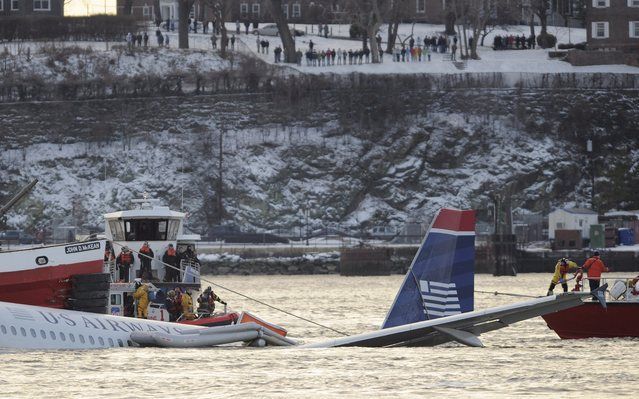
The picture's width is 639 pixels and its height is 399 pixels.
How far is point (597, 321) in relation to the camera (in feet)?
187

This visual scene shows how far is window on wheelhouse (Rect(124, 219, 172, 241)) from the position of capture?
220 ft

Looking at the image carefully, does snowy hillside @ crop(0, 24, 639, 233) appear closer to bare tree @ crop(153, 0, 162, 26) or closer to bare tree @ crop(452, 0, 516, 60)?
bare tree @ crop(452, 0, 516, 60)

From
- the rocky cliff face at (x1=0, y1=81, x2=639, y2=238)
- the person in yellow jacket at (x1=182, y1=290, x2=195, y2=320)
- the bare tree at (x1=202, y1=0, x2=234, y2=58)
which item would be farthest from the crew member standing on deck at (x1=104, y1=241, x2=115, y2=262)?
the bare tree at (x1=202, y1=0, x2=234, y2=58)

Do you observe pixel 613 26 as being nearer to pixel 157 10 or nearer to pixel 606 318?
pixel 157 10

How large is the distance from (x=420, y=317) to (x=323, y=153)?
358ft

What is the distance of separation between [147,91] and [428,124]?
22902mm

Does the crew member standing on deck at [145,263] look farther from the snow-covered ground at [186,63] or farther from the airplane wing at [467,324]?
the snow-covered ground at [186,63]

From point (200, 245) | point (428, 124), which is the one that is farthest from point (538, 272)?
point (428, 124)

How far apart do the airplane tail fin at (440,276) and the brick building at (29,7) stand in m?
130

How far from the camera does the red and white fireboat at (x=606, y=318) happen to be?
56.5 metres

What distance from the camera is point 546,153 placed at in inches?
6220

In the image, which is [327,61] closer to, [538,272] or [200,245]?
[200,245]

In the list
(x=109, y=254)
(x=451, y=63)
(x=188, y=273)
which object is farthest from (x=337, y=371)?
(x=451, y=63)

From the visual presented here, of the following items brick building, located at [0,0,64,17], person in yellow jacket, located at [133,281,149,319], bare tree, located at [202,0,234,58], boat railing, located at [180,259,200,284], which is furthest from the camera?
brick building, located at [0,0,64,17]
